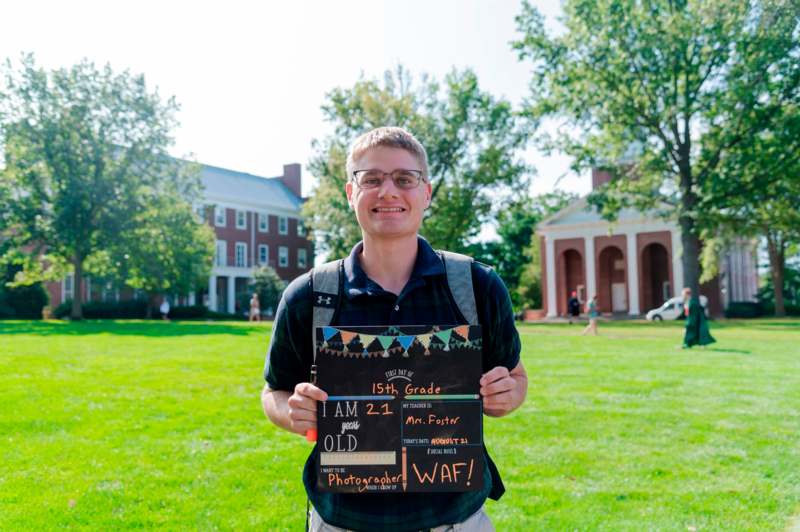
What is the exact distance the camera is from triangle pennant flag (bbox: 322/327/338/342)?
7.14ft

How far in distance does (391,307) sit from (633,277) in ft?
175

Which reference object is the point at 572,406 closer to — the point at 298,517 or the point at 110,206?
the point at 298,517

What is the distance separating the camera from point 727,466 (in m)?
6.69

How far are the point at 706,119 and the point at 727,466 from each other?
30.0 meters

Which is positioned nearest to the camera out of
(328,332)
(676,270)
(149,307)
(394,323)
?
(328,332)

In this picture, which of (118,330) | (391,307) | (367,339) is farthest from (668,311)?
(367,339)

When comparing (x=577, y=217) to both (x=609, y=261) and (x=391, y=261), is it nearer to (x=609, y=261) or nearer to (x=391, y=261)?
(x=609, y=261)

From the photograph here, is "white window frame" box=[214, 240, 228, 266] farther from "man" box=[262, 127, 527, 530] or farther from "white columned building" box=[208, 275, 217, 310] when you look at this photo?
"man" box=[262, 127, 527, 530]

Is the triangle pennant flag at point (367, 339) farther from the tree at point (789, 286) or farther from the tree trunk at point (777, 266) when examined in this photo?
the tree at point (789, 286)

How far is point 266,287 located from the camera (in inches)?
2265

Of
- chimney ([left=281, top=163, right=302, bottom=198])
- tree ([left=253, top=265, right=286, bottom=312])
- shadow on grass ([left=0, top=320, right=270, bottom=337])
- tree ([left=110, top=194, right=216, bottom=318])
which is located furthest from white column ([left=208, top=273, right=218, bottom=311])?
shadow on grass ([left=0, top=320, right=270, bottom=337])

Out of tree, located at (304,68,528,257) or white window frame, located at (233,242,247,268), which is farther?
white window frame, located at (233,242,247,268)

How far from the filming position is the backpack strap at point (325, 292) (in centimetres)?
238

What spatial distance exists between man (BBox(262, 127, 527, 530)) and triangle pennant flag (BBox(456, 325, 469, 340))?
178mm
